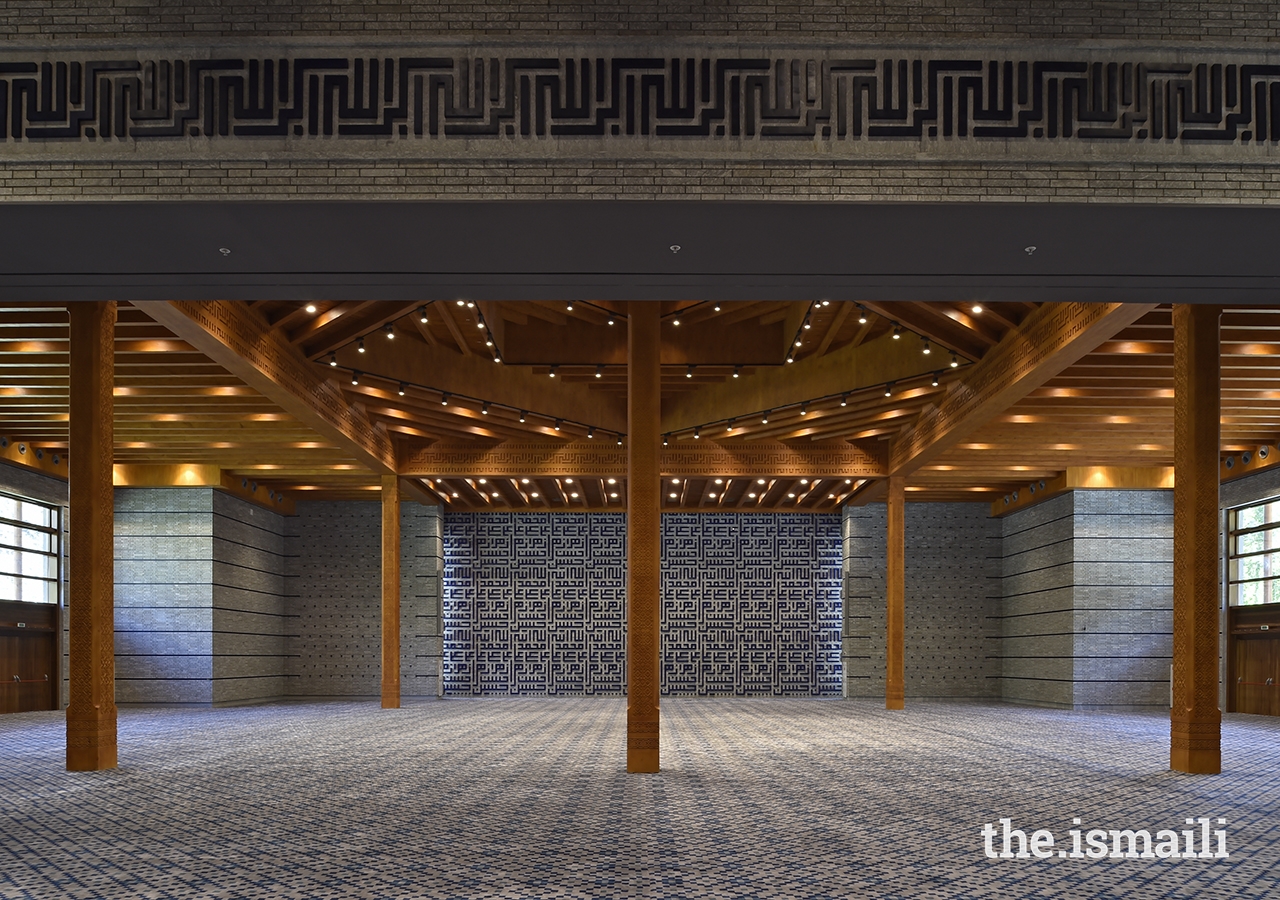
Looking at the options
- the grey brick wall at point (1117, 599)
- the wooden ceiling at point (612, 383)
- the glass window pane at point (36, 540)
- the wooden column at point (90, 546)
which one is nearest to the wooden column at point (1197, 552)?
the wooden ceiling at point (612, 383)

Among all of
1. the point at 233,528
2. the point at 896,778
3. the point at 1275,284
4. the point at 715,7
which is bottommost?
the point at 896,778

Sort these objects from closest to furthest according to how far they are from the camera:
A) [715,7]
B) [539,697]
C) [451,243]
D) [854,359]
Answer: [715,7] < [451,243] < [854,359] < [539,697]

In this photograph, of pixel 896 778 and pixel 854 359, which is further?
pixel 854 359

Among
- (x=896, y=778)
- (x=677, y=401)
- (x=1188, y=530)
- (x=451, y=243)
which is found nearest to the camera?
(x=451, y=243)

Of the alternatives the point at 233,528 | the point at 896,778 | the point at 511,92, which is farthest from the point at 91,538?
the point at 233,528

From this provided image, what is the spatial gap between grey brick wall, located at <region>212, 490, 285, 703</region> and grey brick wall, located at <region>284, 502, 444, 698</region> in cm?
43

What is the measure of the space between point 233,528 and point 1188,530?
1883 cm

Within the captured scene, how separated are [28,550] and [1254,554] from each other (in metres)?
21.3

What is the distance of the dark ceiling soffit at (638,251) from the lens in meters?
6.30

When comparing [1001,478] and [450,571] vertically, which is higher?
[1001,478]

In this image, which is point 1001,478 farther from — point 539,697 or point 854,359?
point 539,697

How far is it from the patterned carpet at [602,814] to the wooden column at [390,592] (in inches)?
252

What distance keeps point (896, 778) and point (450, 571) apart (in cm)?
1925

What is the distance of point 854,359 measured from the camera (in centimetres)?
1609
